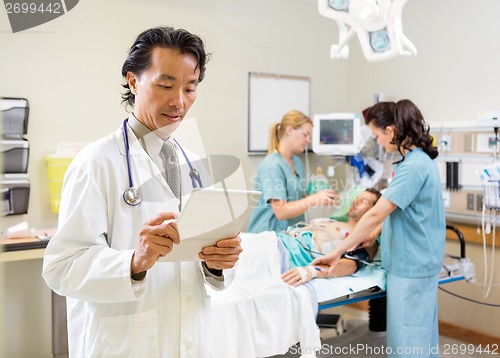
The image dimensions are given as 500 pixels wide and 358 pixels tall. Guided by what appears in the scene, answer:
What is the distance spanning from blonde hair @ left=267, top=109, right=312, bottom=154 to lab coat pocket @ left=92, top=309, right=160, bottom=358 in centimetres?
222

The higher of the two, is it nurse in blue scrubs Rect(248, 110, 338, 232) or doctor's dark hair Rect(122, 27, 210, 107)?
doctor's dark hair Rect(122, 27, 210, 107)

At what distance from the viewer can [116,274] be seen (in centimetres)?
105

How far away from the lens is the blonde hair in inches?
128

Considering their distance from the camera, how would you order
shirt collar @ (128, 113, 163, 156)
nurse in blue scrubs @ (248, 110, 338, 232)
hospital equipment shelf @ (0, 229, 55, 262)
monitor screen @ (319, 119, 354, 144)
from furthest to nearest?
monitor screen @ (319, 119, 354, 144)
nurse in blue scrubs @ (248, 110, 338, 232)
hospital equipment shelf @ (0, 229, 55, 262)
shirt collar @ (128, 113, 163, 156)

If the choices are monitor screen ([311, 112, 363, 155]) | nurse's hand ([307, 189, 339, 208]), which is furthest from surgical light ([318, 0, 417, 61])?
monitor screen ([311, 112, 363, 155])

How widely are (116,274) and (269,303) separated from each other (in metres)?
1.39

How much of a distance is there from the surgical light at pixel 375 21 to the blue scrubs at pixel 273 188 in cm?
96

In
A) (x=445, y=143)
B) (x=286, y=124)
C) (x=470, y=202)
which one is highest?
(x=286, y=124)

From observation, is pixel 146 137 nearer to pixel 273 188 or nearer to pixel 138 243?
pixel 138 243

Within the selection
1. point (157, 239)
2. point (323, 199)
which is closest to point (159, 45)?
point (157, 239)

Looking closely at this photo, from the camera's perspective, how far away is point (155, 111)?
119cm

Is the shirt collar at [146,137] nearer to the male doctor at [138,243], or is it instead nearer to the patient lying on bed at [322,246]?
the male doctor at [138,243]

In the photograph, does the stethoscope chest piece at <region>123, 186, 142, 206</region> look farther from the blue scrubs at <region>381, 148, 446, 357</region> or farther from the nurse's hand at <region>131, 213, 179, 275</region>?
the blue scrubs at <region>381, 148, 446, 357</region>

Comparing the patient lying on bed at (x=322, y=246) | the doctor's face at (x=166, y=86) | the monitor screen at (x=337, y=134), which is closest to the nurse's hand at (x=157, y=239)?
the doctor's face at (x=166, y=86)
